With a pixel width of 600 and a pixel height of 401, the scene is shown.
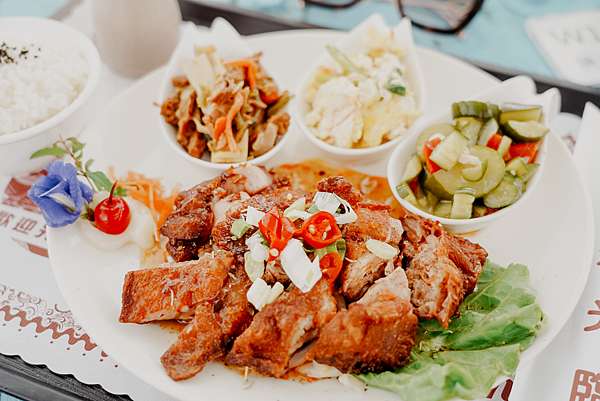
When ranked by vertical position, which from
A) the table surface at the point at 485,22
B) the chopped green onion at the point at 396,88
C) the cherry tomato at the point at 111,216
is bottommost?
the table surface at the point at 485,22

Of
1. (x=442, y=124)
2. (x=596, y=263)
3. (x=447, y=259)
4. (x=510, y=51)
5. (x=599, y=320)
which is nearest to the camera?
(x=447, y=259)

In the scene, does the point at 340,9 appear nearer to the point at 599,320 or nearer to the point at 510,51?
the point at 510,51

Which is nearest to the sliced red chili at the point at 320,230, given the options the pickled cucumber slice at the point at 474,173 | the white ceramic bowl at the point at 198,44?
the pickled cucumber slice at the point at 474,173

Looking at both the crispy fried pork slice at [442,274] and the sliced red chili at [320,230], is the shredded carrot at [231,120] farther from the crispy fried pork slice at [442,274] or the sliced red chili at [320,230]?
the crispy fried pork slice at [442,274]

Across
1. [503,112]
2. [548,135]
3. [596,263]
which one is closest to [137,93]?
[503,112]

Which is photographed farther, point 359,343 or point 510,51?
point 510,51

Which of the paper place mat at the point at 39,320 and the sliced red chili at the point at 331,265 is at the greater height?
the sliced red chili at the point at 331,265

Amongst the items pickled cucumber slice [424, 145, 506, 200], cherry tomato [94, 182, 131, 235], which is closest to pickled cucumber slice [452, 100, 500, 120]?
pickled cucumber slice [424, 145, 506, 200]

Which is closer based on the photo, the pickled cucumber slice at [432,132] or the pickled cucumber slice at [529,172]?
the pickled cucumber slice at [529,172]
